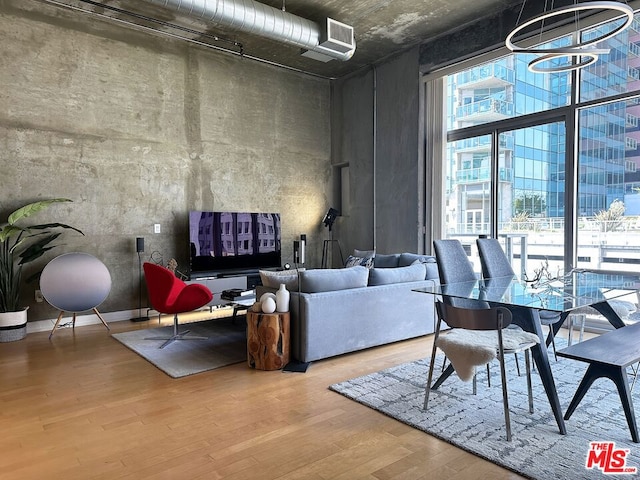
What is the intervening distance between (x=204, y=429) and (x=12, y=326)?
3.40 meters

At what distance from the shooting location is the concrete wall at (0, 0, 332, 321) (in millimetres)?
5188

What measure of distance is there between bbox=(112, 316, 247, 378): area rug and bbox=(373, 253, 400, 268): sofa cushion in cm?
205

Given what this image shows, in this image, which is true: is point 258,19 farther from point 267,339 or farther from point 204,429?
point 204,429

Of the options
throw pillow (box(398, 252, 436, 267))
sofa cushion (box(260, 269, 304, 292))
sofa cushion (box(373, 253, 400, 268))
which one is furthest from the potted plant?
throw pillow (box(398, 252, 436, 267))

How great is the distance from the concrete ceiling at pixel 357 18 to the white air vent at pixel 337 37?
0.16 metres

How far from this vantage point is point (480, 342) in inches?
107

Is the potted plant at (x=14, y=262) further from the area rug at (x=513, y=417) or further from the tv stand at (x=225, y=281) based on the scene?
the area rug at (x=513, y=417)

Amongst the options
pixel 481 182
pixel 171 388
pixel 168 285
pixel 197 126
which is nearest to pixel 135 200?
pixel 197 126

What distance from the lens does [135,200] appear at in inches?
236

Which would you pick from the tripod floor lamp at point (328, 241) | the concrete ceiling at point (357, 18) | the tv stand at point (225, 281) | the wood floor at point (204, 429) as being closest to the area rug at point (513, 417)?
the wood floor at point (204, 429)

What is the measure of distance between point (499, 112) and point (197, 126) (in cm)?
441

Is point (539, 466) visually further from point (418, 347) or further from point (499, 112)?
point (499, 112)

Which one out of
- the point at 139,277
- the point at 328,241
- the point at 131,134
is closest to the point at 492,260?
the point at 328,241

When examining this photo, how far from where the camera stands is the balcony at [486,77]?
584 centimetres
